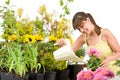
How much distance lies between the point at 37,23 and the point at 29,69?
47 cm

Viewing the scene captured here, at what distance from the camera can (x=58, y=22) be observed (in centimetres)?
264

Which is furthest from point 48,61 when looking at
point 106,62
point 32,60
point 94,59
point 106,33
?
point 94,59

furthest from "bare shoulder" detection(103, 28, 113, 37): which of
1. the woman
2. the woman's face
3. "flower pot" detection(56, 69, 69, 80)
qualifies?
"flower pot" detection(56, 69, 69, 80)

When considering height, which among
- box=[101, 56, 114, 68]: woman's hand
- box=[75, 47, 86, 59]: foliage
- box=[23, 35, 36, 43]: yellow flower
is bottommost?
box=[75, 47, 86, 59]: foliage

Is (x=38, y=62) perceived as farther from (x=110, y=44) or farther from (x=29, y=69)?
(x=110, y=44)

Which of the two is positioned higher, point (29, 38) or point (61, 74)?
point (29, 38)

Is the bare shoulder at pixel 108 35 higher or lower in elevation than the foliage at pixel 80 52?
higher

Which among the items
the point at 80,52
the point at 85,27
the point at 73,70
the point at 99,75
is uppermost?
the point at 85,27

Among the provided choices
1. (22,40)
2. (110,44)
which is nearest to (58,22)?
(22,40)

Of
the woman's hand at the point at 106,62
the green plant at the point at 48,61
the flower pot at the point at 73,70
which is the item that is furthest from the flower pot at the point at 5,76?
the woman's hand at the point at 106,62

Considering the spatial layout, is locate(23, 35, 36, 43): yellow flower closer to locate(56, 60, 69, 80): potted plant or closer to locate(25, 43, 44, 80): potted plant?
locate(25, 43, 44, 80): potted plant

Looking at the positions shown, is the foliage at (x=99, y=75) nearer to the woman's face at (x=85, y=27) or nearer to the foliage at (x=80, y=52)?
the woman's face at (x=85, y=27)

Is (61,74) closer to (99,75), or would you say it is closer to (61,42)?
(61,42)

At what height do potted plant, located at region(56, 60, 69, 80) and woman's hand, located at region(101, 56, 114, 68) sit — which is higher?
woman's hand, located at region(101, 56, 114, 68)
